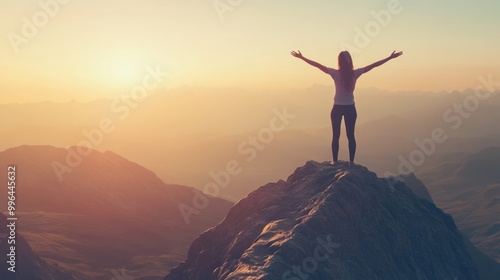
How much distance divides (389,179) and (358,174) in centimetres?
307

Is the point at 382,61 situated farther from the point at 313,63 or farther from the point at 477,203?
the point at 477,203

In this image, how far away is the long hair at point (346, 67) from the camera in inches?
528

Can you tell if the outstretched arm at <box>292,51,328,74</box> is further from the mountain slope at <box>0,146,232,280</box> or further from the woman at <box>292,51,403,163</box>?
the mountain slope at <box>0,146,232,280</box>

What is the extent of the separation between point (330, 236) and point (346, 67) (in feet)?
14.3

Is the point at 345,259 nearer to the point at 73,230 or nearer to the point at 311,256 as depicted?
the point at 311,256

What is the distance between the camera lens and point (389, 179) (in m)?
16.1

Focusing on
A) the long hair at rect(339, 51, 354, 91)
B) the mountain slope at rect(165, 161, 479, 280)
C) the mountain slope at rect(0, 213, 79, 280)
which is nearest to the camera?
the mountain slope at rect(165, 161, 479, 280)

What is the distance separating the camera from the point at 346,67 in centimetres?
1341

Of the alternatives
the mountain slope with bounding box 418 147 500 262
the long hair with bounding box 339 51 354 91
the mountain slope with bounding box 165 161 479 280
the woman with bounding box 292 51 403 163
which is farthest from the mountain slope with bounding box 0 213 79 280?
the mountain slope with bounding box 418 147 500 262

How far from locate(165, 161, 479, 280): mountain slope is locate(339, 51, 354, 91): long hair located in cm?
228

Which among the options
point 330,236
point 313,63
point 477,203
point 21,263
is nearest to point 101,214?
point 21,263

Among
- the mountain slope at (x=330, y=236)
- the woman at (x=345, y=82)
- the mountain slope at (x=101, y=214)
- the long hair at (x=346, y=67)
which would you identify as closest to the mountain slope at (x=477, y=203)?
the mountain slope at (x=101, y=214)

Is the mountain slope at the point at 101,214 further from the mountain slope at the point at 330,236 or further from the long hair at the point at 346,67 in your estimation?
the long hair at the point at 346,67

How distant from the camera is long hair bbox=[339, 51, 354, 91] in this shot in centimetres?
1342
